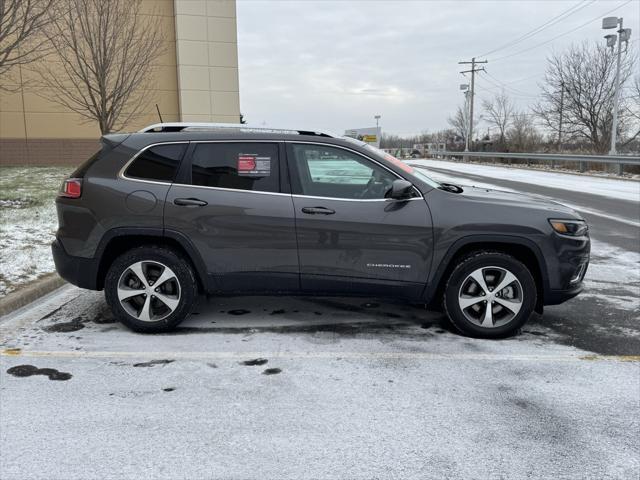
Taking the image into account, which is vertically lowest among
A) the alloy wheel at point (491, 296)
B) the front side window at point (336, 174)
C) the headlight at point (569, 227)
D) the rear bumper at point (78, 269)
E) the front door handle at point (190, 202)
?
the alloy wheel at point (491, 296)

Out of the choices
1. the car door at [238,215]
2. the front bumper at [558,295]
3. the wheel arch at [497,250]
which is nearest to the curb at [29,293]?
the car door at [238,215]

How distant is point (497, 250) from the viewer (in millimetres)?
4363

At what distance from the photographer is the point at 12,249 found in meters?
6.75

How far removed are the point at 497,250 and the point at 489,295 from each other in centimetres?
39

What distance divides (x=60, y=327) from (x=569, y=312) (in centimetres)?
482

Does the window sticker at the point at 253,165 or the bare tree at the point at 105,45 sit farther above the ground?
the bare tree at the point at 105,45

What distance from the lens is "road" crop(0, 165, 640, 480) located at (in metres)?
2.64

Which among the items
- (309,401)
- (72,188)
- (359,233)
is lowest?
(309,401)

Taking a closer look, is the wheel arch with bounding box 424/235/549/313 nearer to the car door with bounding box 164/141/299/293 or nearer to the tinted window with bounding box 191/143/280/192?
the car door with bounding box 164/141/299/293

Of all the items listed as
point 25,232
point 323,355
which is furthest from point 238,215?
point 25,232

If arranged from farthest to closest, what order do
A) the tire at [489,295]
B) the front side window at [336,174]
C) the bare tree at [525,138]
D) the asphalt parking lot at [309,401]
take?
the bare tree at [525,138] → the front side window at [336,174] → the tire at [489,295] → the asphalt parking lot at [309,401]

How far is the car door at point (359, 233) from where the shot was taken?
4.21 metres

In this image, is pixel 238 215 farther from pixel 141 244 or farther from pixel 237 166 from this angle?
pixel 141 244

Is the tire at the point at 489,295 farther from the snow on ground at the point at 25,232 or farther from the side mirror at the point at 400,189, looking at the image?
the snow on ground at the point at 25,232
